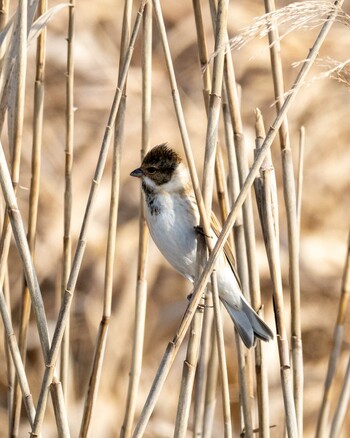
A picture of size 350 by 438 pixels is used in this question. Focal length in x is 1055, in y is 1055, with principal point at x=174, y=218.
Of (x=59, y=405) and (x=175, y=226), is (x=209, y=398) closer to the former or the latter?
(x=175, y=226)

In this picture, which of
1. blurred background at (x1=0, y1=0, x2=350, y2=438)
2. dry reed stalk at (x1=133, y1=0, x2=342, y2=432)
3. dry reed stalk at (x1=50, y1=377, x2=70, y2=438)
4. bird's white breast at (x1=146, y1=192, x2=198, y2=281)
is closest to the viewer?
dry reed stalk at (x1=133, y1=0, x2=342, y2=432)

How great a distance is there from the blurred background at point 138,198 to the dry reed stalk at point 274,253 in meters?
1.54

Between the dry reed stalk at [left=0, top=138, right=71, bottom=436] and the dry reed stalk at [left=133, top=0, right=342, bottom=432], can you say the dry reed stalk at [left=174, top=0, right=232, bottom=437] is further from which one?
the dry reed stalk at [left=0, top=138, right=71, bottom=436]

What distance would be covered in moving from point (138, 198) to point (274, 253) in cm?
181

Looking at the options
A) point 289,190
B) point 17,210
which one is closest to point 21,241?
point 17,210

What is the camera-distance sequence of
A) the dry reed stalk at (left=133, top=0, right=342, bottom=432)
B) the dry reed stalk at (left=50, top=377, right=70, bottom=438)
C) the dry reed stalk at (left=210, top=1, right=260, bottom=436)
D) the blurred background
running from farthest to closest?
the blurred background → the dry reed stalk at (left=210, top=1, right=260, bottom=436) → the dry reed stalk at (left=50, top=377, right=70, bottom=438) → the dry reed stalk at (left=133, top=0, right=342, bottom=432)

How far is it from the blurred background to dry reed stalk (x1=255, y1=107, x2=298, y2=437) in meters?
1.54

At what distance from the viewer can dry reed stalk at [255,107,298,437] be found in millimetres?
1529

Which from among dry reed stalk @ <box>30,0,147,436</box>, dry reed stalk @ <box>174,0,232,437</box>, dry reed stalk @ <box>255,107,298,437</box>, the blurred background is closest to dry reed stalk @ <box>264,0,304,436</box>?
dry reed stalk @ <box>255,107,298,437</box>

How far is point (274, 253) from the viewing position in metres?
1.54

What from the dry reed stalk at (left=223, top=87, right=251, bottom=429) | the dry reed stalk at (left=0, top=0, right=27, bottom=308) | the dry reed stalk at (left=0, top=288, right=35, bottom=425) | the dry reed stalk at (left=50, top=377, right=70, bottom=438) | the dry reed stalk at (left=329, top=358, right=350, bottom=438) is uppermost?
the dry reed stalk at (left=0, top=0, right=27, bottom=308)

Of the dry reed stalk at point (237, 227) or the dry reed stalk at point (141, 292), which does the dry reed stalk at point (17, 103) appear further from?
the dry reed stalk at point (237, 227)

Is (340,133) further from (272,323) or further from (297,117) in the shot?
(272,323)

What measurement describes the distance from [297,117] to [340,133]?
0.61 ft
